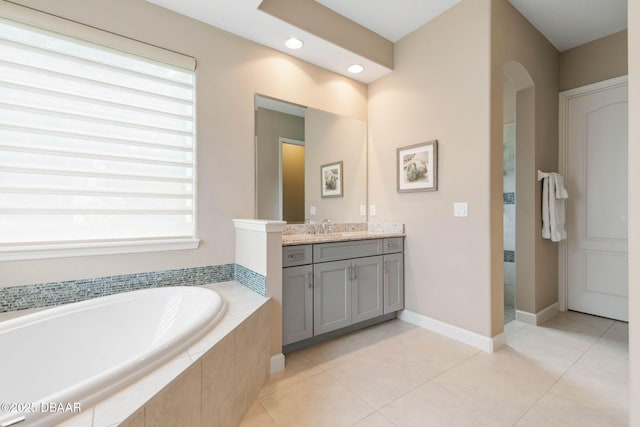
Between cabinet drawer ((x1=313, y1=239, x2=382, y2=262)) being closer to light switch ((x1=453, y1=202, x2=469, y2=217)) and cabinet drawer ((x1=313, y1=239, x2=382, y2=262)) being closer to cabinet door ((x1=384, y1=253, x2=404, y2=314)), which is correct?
cabinet door ((x1=384, y1=253, x2=404, y2=314))

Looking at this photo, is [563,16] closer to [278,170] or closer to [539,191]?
[539,191]

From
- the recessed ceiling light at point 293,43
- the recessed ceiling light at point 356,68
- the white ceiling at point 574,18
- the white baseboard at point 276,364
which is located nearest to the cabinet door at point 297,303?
the white baseboard at point 276,364

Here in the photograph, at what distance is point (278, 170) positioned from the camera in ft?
8.77

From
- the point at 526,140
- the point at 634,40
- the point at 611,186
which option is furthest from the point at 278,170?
the point at 611,186

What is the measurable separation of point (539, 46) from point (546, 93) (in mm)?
Answer: 457

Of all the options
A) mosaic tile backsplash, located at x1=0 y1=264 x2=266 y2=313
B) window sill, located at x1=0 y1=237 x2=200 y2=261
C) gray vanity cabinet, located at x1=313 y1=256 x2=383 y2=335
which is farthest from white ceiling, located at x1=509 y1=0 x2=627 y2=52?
window sill, located at x1=0 y1=237 x2=200 y2=261

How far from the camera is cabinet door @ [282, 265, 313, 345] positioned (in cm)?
216

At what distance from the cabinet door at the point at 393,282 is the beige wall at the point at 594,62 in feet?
8.66

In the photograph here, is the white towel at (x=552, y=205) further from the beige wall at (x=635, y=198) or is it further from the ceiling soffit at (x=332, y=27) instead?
the ceiling soffit at (x=332, y=27)

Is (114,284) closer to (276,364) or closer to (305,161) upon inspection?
(276,364)

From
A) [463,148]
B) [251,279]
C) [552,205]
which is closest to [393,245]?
[463,148]

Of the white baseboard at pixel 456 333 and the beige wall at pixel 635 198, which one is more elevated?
the beige wall at pixel 635 198

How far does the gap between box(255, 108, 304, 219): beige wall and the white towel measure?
251 centimetres

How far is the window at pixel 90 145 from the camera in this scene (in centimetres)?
164
